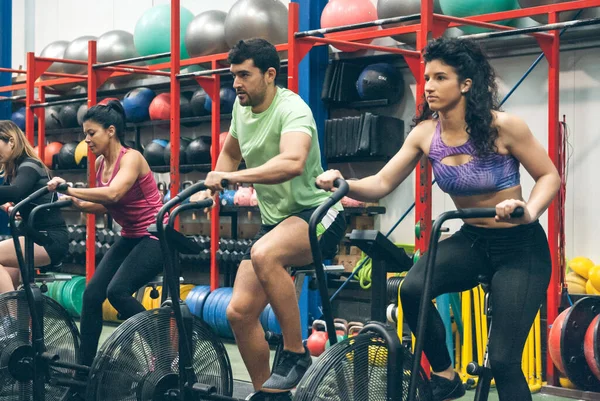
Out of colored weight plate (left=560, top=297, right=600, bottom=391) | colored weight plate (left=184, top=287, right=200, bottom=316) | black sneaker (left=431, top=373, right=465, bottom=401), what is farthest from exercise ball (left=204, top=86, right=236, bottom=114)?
black sneaker (left=431, top=373, right=465, bottom=401)

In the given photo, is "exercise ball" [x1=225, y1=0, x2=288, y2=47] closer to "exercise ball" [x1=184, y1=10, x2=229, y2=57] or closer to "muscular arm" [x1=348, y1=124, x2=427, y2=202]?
"exercise ball" [x1=184, y1=10, x2=229, y2=57]

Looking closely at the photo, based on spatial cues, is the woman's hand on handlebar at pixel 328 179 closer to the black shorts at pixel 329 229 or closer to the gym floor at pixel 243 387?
the black shorts at pixel 329 229

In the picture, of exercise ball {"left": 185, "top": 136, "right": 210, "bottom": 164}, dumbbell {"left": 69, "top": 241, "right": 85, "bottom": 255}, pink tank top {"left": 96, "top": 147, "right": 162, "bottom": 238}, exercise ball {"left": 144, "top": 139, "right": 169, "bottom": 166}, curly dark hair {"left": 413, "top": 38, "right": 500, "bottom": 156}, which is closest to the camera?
curly dark hair {"left": 413, "top": 38, "right": 500, "bottom": 156}

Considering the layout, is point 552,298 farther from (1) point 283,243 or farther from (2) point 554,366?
(1) point 283,243

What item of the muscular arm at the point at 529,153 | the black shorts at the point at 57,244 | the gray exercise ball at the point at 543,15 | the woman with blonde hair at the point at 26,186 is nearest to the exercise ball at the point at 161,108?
the woman with blonde hair at the point at 26,186

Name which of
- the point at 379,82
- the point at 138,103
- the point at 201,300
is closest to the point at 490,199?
the point at 379,82

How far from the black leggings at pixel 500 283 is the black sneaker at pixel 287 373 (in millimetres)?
565

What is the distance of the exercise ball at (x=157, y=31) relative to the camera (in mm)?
7910

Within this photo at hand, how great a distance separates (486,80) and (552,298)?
8.27ft

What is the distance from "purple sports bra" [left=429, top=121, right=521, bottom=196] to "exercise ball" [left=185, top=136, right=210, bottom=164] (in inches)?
203

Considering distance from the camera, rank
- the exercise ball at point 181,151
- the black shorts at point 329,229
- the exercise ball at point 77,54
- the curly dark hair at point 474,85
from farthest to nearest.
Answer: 1. the exercise ball at point 77,54
2. the exercise ball at point 181,151
3. the black shorts at point 329,229
4. the curly dark hair at point 474,85

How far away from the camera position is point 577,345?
475cm

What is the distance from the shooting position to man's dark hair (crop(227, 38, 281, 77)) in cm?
331

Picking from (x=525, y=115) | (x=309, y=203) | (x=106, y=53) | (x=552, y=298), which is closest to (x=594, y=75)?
(x=525, y=115)
